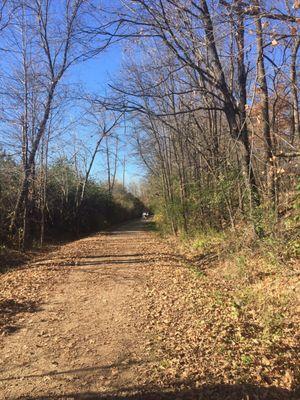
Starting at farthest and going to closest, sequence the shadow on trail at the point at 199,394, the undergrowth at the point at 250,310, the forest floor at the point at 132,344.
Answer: the undergrowth at the point at 250,310 < the forest floor at the point at 132,344 < the shadow on trail at the point at 199,394

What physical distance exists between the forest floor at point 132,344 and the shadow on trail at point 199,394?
0.01m

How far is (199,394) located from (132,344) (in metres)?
1.68

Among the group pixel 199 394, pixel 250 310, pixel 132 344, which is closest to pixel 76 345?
pixel 132 344

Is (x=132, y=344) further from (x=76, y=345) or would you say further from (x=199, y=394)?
(x=199, y=394)

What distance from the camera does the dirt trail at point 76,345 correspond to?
473 cm

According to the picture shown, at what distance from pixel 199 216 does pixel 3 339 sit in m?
12.9

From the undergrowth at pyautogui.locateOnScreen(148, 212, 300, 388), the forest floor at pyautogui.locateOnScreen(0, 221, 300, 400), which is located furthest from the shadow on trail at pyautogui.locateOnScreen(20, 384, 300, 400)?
the undergrowth at pyautogui.locateOnScreen(148, 212, 300, 388)

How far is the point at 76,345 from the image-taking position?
5.92 metres

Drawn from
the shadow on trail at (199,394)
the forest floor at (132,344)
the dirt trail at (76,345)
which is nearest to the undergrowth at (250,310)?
the forest floor at (132,344)

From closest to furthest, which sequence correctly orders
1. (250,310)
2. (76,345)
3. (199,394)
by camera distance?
(199,394) → (76,345) → (250,310)

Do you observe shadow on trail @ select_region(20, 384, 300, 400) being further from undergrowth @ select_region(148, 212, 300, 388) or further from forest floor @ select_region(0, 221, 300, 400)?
undergrowth @ select_region(148, 212, 300, 388)

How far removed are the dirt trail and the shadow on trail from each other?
5 centimetres

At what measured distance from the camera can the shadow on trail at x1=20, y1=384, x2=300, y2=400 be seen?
174 inches

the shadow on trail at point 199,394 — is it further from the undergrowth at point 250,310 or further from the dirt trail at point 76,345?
the undergrowth at point 250,310
